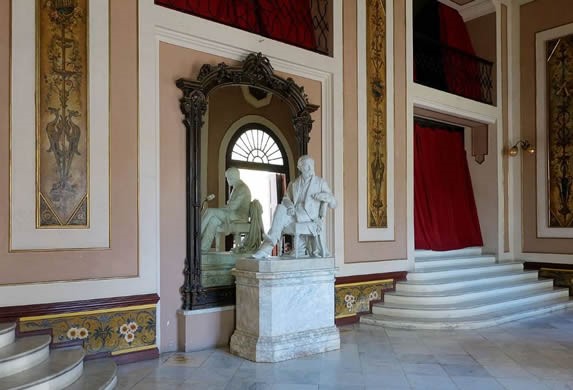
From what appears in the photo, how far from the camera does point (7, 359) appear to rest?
3197 millimetres

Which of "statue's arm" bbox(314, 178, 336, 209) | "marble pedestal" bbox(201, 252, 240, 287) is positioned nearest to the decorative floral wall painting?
"marble pedestal" bbox(201, 252, 240, 287)

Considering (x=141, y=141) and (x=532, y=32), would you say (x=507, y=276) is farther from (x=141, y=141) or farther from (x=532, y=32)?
(x=141, y=141)

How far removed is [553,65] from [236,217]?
251 inches

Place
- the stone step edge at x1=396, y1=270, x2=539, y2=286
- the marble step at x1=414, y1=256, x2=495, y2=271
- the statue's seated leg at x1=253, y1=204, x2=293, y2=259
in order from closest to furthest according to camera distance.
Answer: the statue's seated leg at x1=253, y1=204, x2=293, y2=259, the stone step edge at x1=396, y1=270, x2=539, y2=286, the marble step at x1=414, y1=256, x2=495, y2=271

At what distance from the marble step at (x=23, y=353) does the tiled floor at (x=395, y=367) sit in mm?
637

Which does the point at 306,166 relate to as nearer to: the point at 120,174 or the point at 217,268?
the point at 217,268

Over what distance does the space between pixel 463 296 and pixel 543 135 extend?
149 inches

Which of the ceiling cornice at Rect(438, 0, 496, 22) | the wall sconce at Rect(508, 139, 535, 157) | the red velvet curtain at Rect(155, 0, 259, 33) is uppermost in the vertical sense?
the ceiling cornice at Rect(438, 0, 496, 22)

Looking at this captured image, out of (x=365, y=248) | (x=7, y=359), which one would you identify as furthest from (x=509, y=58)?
(x=7, y=359)

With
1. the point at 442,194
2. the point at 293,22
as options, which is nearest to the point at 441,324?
the point at 442,194

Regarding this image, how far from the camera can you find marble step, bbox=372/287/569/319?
584cm

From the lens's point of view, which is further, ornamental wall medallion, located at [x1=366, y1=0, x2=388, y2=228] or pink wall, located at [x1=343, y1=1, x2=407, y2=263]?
ornamental wall medallion, located at [x1=366, y1=0, x2=388, y2=228]

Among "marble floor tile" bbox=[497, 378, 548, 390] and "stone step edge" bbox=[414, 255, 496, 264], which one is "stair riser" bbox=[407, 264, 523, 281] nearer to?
"stone step edge" bbox=[414, 255, 496, 264]

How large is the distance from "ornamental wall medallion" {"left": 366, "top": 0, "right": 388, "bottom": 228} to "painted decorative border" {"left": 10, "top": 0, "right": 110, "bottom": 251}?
3.49 metres
